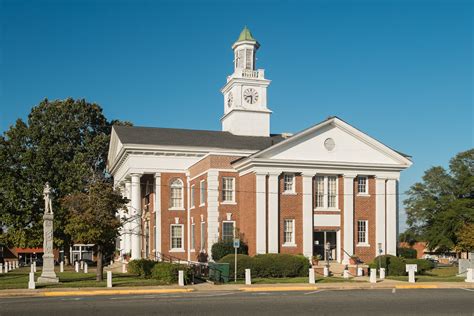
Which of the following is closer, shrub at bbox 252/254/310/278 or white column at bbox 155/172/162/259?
shrub at bbox 252/254/310/278

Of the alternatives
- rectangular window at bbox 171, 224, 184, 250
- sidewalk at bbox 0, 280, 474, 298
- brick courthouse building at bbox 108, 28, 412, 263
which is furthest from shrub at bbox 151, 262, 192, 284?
rectangular window at bbox 171, 224, 184, 250

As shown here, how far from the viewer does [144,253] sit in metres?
56.9

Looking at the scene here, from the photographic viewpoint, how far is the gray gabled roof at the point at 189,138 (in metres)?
52.5

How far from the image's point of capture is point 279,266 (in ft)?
125

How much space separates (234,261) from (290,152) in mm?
10241

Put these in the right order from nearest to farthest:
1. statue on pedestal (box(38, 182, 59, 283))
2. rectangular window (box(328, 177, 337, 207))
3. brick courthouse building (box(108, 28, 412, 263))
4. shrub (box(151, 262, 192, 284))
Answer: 1. shrub (box(151, 262, 192, 284))
2. statue on pedestal (box(38, 182, 59, 283))
3. brick courthouse building (box(108, 28, 412, 263))
4. rectangular window (box(328, 177, 337, 207))

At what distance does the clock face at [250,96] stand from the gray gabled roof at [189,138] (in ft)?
11.5

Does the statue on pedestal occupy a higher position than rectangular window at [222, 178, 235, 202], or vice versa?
rectangular window at [222, 178, 235, 202]

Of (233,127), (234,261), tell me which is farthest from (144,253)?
(234,261)

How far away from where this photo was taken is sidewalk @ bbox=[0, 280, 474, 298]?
2967 centimetres

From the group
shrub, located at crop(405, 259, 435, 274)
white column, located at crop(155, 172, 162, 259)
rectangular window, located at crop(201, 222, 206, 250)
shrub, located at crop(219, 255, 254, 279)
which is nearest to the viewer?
shrub, located at crop(219, 255, 254, 279)

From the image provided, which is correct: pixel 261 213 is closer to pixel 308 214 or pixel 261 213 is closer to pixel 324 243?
pixel 308 214

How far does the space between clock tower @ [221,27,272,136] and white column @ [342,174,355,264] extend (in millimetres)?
14296

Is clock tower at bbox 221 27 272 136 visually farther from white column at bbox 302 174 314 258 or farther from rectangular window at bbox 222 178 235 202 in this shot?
white column at bbox 302 174 314 258
